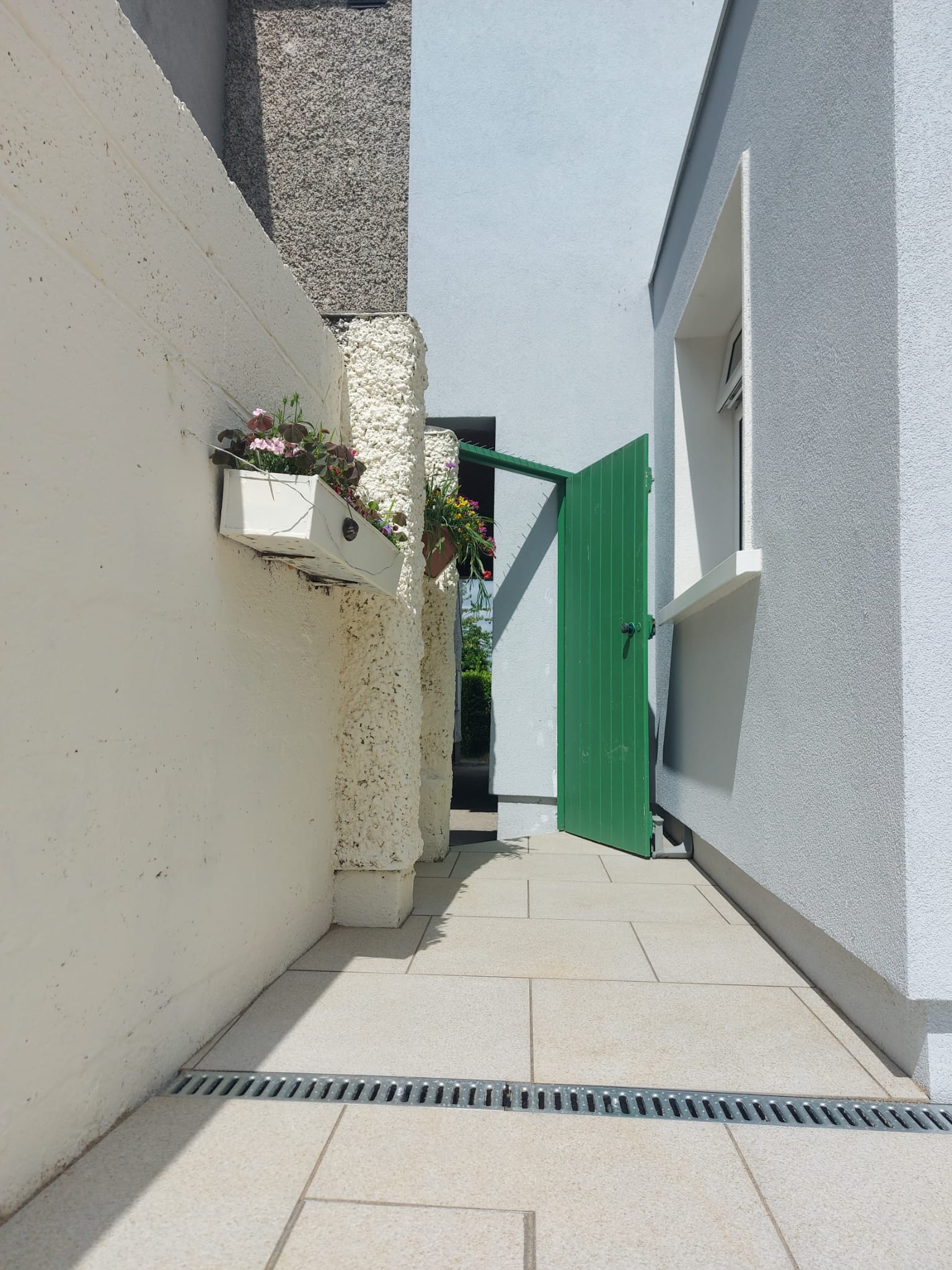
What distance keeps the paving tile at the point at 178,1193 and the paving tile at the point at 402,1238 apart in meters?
0.06

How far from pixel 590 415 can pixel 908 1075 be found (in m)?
4.06

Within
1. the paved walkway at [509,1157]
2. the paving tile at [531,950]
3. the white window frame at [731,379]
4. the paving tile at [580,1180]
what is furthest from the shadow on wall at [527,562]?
the paving tile at [580,1180]

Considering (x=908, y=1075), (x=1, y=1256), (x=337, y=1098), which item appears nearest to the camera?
(x=1, y=1256)

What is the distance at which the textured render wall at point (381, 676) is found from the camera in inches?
117

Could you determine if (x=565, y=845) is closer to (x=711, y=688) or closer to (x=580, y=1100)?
(x=711, y=688)

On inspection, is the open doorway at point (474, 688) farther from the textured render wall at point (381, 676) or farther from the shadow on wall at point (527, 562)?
the textured render wall at point (381, 676)

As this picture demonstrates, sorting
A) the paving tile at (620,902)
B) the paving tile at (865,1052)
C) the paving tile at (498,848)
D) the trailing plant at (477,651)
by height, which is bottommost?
the paving tile at (498,848)

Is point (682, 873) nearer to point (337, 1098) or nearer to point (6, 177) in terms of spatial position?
point (337, 1098)

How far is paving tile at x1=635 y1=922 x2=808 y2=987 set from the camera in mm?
2457

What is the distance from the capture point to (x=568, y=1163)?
147 centimetres

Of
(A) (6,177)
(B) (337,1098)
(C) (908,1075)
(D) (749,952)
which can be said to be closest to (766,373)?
(D) (749,952)

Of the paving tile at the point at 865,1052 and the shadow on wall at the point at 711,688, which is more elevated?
the shadow on wall at the point at 711,688

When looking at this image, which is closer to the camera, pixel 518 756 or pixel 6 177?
pixel 6 177

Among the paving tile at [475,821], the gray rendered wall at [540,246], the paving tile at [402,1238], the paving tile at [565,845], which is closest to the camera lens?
the paving tile at [402,1238]
